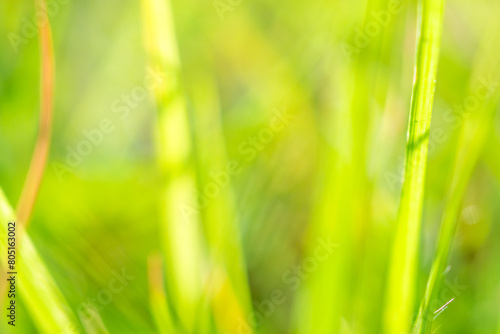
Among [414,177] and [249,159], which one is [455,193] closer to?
[414,177]

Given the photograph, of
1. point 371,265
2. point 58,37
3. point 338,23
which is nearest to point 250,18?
point 338,23

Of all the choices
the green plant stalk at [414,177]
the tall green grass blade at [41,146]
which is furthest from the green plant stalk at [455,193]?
the tall green grass blade at [41,146]

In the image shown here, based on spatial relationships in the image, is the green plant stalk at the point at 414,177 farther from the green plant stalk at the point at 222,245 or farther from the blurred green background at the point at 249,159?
the green plant stalk at the point at 222,245

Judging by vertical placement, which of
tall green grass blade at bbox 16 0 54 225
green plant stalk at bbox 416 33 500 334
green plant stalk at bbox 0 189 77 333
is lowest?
green plant stalk at bbox 416 33 500 334

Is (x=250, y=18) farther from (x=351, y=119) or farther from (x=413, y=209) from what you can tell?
(x=413, y=209)

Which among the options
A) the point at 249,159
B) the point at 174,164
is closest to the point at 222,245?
the point at 174,164

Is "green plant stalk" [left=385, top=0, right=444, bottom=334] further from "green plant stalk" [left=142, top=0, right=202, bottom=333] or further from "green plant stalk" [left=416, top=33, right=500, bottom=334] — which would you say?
"green plant stalk" [left=142, top=0, right=202, bottom=333]

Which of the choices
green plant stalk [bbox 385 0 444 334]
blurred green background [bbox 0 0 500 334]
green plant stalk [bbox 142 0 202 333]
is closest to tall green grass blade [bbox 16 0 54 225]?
blurred green background [bbox 0 0 500 334]
